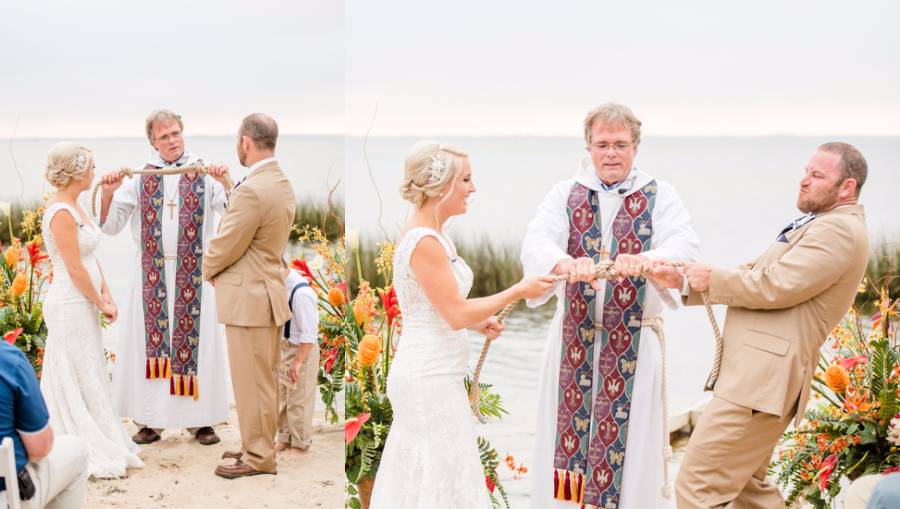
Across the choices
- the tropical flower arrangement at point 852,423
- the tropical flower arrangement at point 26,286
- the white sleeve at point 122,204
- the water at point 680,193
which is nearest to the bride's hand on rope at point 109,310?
the white sleeve at point 122,204

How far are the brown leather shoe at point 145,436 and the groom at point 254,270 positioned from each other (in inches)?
27.2

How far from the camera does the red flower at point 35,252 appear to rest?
234 inches

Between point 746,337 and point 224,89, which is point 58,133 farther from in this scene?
point 746,337

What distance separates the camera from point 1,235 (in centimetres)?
614

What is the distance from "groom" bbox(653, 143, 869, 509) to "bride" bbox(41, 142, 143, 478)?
3259 millimetres

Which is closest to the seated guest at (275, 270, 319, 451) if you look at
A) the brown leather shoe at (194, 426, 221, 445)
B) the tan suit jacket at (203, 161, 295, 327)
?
the tan suit jacket at (203, 161, 295, 327)

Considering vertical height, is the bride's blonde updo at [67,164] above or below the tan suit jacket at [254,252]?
above

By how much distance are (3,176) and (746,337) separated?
4.66 meters

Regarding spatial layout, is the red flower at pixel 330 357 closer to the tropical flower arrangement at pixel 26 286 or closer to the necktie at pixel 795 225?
the tropical flower arrangement at pixel 26 286

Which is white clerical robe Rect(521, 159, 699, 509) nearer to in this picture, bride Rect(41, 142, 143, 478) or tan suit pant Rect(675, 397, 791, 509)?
tan suit pant Rect(675, 397, 791, 509)

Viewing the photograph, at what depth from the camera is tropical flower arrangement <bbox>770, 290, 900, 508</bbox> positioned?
167 inches

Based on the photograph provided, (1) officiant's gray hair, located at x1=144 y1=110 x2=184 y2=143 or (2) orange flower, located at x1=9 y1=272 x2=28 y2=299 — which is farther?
(2) orange flower, located at x1=9 y1=272 x2=28 y2=299

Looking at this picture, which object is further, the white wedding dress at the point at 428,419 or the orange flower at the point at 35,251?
the orange flower at the point at 35,251

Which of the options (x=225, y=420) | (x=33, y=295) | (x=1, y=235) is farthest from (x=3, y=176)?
(x=225, y=420)
